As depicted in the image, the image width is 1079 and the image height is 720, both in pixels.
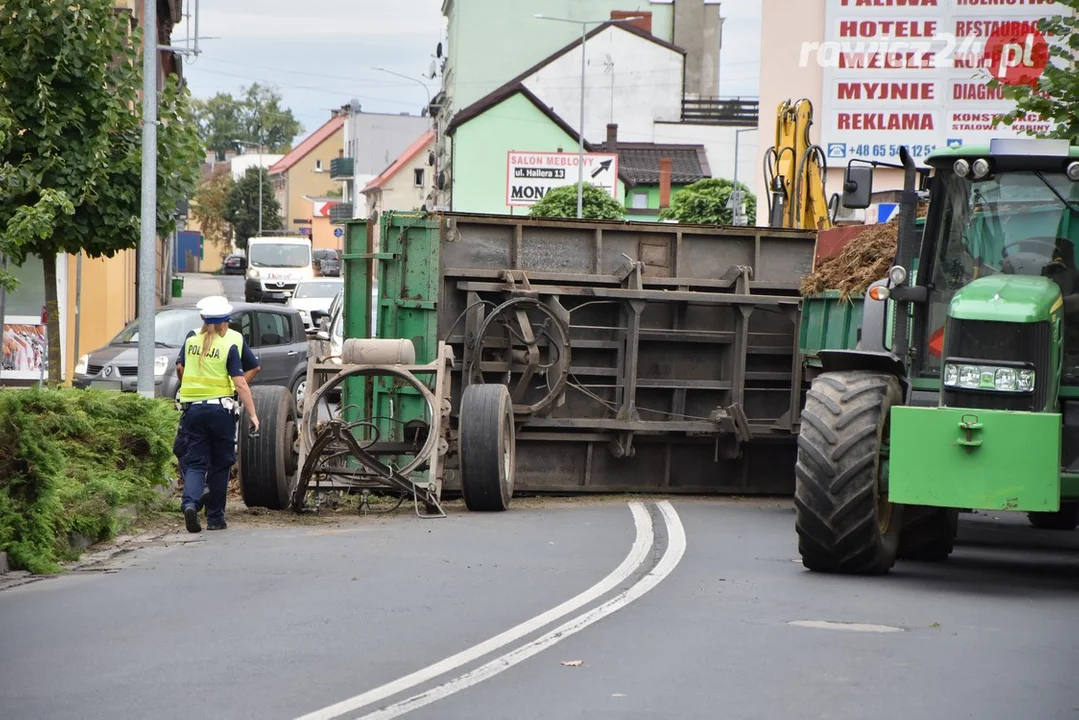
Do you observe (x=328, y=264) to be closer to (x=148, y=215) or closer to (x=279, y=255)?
(x=279, y=255)

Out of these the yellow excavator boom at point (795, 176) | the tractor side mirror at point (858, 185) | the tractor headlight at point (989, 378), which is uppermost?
the yellow excavator boom at point (795, 176)

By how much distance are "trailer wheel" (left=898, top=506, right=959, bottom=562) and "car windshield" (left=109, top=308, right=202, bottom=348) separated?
14371mm

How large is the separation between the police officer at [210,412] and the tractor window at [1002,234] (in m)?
5.38

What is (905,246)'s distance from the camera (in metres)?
11.4

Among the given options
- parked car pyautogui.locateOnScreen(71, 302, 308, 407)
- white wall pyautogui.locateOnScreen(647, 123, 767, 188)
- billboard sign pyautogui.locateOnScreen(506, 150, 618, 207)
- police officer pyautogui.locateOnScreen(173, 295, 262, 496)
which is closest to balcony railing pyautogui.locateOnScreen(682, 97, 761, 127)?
white wall pyautogui.locateOnScreen(647, 123, 767, 188)

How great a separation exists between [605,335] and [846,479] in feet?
19.9

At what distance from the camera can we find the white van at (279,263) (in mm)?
56688

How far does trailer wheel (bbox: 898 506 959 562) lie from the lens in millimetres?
11469

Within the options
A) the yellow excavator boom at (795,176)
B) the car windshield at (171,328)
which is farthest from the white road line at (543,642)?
the car windshield at (171,328)

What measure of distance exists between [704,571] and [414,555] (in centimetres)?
197

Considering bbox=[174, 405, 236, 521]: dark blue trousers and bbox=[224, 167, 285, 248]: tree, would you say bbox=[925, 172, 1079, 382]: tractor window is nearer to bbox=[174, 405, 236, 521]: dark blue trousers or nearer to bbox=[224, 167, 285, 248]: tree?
bbox=[174, 405, 236, 521]: dark blue trousers

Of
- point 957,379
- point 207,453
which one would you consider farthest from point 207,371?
point 957,379

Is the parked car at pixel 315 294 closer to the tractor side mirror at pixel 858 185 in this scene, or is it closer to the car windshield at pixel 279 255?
the car windshield at pixel 279 255

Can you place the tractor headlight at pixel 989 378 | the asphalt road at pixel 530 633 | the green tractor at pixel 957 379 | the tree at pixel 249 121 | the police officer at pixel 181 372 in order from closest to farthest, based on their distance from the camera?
1. the asphalt road at pixel 530 633
2. the green tractor at pixel 957 379
3. the tractor headlight at pixel 989 378
4. the police officer at pixel 181 372
5. the tree at pixel 249 121
